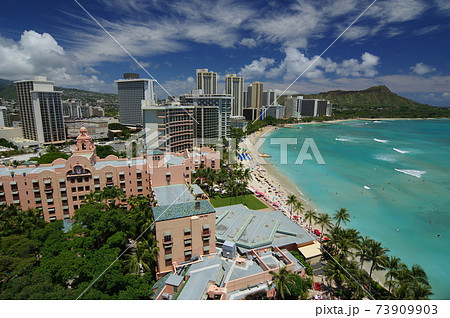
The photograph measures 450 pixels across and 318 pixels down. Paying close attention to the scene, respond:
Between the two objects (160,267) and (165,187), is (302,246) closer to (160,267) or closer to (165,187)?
(160,267)

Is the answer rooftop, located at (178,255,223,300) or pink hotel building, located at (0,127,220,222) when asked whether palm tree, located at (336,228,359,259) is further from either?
pink hotel building, located at (0,127,220,222)

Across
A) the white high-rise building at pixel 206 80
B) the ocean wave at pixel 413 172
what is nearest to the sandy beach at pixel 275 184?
the ocean wave at pixel 413 172

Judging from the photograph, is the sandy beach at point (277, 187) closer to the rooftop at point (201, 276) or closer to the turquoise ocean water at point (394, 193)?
the turquoise ocean water at point (394, 193)

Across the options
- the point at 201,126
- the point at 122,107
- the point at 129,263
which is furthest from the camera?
the point at 122,107

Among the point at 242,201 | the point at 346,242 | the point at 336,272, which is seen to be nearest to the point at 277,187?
the point at 242,201

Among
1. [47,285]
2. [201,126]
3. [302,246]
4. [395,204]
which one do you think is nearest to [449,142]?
[395,204]

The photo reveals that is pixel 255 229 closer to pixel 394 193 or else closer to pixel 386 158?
pixel 394 193

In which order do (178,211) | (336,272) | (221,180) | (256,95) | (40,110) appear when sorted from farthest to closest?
(256,95), (40,110), (221,180), (178,211), (336,272)
